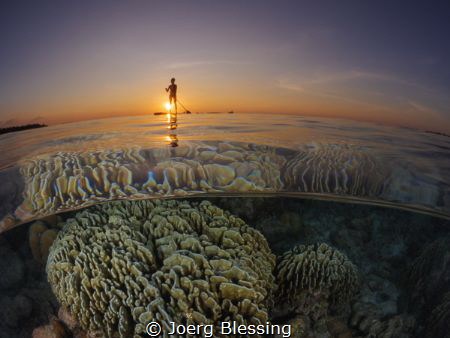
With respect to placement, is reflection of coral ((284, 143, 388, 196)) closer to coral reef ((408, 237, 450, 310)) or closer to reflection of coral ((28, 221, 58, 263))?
coral reef ((408, 237, 450, 310))

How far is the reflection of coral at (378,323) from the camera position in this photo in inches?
134

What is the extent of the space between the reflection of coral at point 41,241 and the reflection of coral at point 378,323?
5058 millimetres

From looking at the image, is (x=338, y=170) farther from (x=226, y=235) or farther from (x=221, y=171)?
(x=226, y=235)

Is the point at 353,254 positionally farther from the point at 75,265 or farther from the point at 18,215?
the point at 18,215

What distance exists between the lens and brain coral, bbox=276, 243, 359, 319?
11.4ft

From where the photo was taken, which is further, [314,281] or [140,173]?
[140,173]

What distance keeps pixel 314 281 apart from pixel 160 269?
7.11 ft

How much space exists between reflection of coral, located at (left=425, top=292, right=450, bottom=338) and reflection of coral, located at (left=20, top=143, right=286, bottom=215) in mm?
3044

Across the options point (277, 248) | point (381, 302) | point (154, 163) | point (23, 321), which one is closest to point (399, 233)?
point (381, 302)

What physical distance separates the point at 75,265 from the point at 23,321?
1.51m

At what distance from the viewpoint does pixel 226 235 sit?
11.1 feet

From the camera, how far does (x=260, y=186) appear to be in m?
5.17

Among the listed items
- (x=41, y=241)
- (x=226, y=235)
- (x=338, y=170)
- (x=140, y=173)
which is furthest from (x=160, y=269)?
(x=338, y=170)

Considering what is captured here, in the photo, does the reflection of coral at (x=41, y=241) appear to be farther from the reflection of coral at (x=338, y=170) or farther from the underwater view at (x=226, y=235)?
the reflection of coral at (x=338, y=170)
